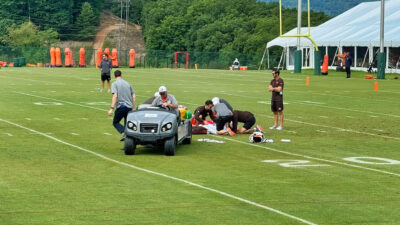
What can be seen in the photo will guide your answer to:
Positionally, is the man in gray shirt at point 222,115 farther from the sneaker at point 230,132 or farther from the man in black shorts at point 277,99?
the man in black shorts at point 277,99

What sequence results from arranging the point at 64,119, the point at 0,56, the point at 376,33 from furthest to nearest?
the point at 0,56, the point at 376,33, the point at 64,119

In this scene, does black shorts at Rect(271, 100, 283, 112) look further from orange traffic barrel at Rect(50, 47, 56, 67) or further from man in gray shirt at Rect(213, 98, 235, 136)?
orange traffic barrel at Rect(50, 47, 56, 67)

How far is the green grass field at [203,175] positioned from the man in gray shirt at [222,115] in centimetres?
50

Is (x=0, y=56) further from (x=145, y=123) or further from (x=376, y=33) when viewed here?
(x=145, y=123)

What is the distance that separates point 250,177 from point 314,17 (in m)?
114

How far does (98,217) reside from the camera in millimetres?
12008

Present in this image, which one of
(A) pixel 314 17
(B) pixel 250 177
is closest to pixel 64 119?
(B) pixel 250 177

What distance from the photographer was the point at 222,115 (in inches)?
917

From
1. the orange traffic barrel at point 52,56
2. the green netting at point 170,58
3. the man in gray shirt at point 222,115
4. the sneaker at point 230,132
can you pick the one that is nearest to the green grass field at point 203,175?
the sneaker at point 230,132

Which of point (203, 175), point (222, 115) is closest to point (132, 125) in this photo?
point (203, 175)

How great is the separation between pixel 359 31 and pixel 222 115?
53869 millimetres

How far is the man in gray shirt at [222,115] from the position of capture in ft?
76.6

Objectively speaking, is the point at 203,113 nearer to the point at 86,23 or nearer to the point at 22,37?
the point at 22,37

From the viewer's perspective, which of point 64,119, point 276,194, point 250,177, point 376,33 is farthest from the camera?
point 376,33
